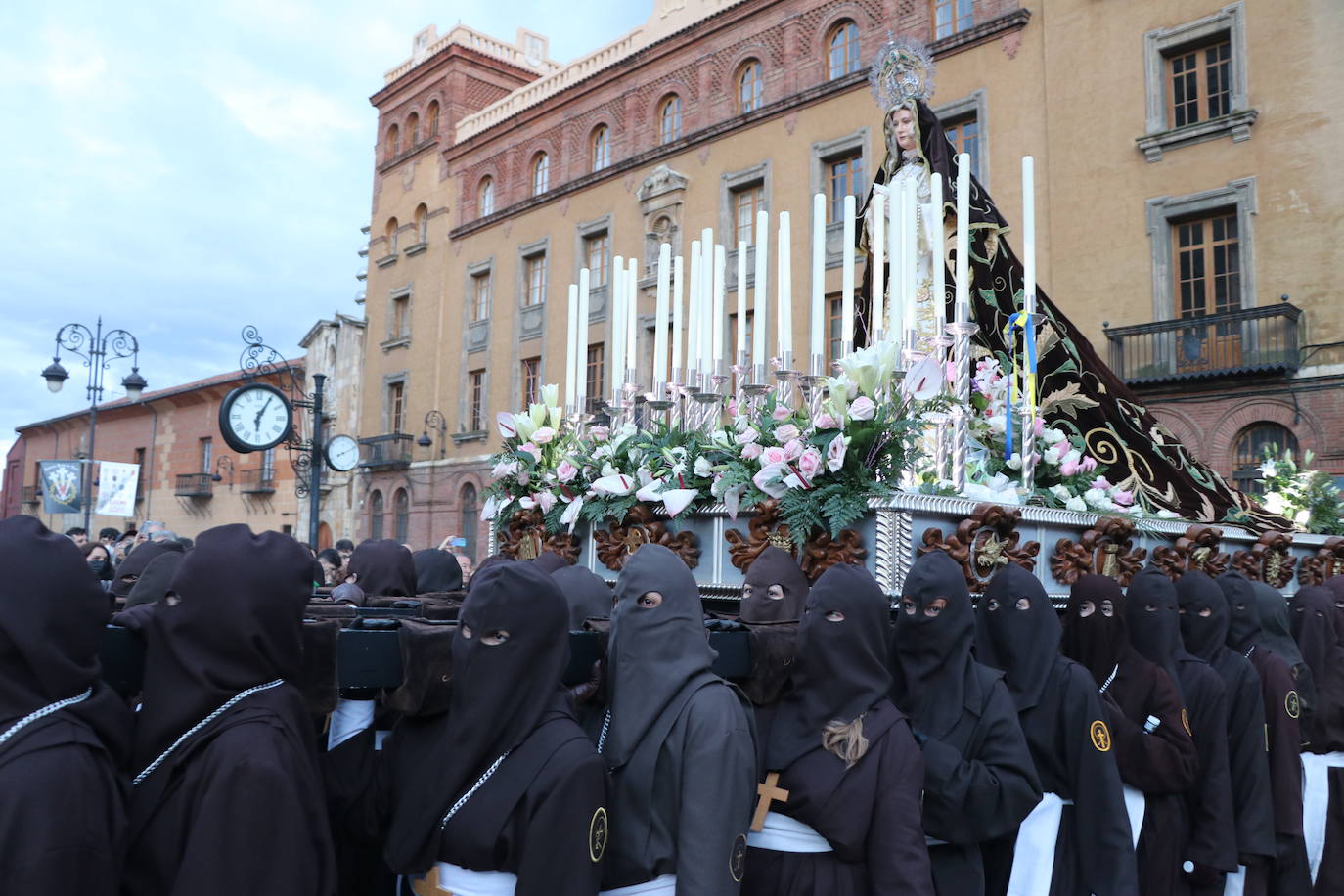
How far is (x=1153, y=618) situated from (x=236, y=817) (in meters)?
3.76

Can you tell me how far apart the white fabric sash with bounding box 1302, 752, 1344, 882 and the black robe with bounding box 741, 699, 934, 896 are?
367 cm

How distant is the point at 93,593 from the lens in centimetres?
202

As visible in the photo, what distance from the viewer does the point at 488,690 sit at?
7.82ft

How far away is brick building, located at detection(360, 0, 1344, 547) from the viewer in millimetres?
14281

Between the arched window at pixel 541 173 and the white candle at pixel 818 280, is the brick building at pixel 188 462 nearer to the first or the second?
the arched window at pixel 541 173

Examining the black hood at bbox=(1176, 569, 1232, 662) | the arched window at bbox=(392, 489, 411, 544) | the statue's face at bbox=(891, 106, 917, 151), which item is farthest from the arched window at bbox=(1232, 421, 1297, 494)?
the arched window at bbox=(392, 489, 411, 544)

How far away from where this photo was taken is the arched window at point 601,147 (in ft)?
79.6

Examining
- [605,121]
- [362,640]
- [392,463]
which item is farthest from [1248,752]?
[392,463]

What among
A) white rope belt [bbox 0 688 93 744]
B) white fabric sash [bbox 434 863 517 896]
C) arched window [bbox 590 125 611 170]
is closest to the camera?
white rope belt [bbox 0 688 93 744]

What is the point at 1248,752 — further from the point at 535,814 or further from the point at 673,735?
the point at 535,814

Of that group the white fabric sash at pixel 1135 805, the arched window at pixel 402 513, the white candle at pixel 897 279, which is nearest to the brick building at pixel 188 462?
the arched window at pixel 402 513

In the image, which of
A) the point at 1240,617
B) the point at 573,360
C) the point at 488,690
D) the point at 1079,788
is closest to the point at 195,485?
the point at 573,360

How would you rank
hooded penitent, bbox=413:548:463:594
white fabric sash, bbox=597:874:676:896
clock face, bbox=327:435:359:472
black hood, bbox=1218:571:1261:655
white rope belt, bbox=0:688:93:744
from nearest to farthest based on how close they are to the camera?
white rope belt, bbox=0:688:93:744, white fabric sash, bbox=597:874:676:896, black hood, bbox=1218:571:1261:655, hooded penitent, bbox=413:548:463:594, clock face, bbox=327:435:359:472

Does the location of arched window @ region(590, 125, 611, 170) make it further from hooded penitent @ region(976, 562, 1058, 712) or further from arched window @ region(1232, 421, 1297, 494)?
hooded penitent @ region(976, 562, 1058, 712)
